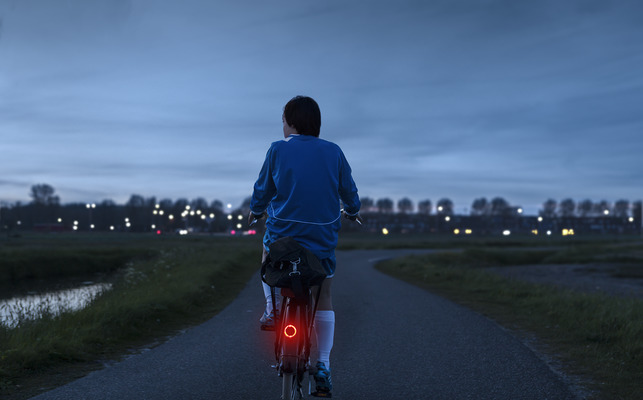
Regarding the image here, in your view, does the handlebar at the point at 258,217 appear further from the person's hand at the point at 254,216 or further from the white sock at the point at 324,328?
the white sock at the point at 324,328

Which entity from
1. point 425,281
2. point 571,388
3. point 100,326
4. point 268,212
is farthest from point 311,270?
point 425,281

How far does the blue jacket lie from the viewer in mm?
3770

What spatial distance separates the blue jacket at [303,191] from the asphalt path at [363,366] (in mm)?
1626

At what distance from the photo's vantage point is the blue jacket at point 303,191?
377cm

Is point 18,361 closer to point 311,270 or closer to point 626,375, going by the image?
point 311,270

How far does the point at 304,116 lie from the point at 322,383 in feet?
6.04

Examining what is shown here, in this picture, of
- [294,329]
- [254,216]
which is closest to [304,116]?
[254,216]

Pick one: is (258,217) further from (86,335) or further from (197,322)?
(197,322)

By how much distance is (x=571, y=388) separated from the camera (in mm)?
5066

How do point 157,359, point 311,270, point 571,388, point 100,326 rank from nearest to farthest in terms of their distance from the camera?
1. point 311,270
2. point 571,388
3. point 157,359
4. point 100,326

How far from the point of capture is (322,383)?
380 centimetres

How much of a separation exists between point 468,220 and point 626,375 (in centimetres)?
17153

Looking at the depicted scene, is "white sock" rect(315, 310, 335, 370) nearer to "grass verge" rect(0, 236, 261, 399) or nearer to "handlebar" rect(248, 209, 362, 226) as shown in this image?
"handlebar" rect(248, 209, 362, 226)

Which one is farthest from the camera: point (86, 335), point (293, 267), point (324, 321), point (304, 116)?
point (86, 335)
